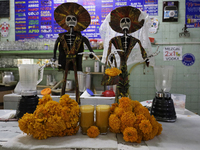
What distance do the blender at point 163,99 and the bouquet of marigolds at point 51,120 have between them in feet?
2.27

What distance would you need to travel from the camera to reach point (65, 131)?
0.88 meters

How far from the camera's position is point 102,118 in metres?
0.92

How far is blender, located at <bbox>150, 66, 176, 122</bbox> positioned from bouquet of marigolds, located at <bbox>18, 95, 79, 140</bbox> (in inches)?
27.3

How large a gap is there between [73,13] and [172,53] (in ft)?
9.22

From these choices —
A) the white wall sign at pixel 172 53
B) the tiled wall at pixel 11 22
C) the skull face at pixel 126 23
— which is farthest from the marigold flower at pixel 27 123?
the tiled wall at pixel 11 22

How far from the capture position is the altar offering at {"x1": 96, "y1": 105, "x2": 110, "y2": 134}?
0.91m

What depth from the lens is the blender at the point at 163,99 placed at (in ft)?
3.92

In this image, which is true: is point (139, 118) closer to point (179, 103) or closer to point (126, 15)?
point (179, 103)

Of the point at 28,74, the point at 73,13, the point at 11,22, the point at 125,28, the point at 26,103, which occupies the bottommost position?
the point at 26,103

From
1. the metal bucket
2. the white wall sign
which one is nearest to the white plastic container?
the metal bucket

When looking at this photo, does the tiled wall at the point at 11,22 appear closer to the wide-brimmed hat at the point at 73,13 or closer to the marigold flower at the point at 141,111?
the wide-brimmed hat at the point at 73,13

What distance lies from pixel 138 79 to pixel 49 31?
2410 mm

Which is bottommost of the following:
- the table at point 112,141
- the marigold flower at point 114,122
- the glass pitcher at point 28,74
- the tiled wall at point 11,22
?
the table at point 112,141

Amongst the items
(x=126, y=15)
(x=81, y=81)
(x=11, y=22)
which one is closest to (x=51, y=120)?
(x=126, y=15)
